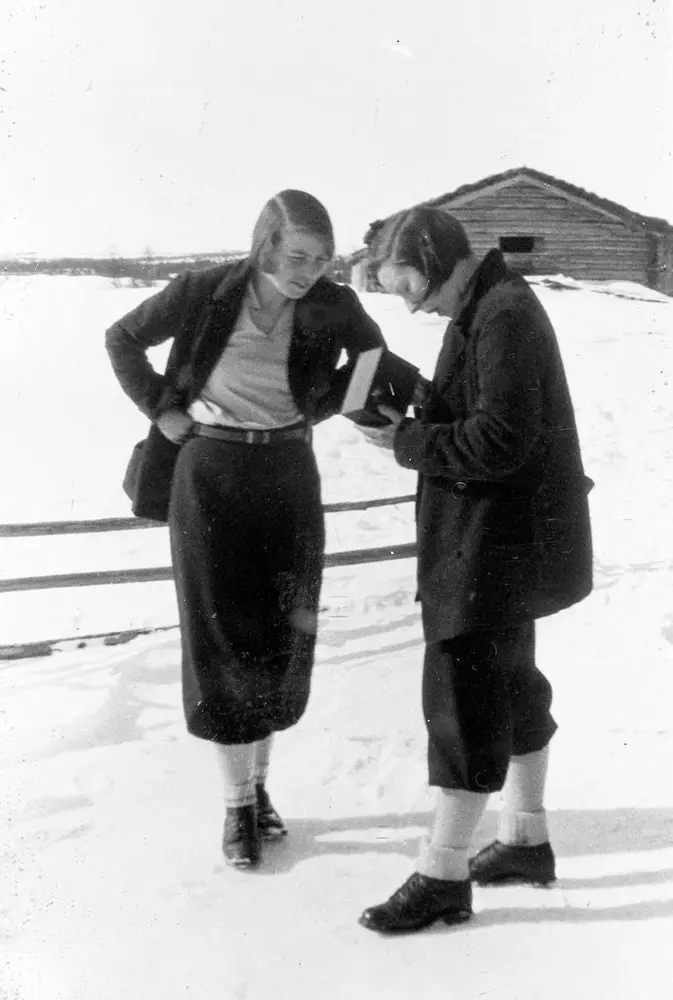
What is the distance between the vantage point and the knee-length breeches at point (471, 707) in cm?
224

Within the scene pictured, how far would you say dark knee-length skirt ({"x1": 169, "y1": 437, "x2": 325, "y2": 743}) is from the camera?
8.46ft

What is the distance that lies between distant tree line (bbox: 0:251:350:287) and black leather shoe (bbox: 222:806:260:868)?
5.66 ft

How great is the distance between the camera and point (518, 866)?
2.49m

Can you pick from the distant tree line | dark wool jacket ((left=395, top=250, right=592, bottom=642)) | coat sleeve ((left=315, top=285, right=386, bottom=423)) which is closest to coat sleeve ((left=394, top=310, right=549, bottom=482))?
dark wool jacket ((left=395, top=250, right=592, bottom=642))

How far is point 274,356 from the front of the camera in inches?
101

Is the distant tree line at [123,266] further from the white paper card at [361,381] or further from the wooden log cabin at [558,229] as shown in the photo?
the wooden log cabin at [558,229]

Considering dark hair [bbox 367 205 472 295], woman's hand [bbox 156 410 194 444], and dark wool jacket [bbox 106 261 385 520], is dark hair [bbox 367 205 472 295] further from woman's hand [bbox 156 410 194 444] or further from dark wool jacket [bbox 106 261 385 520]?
woman's hand [bbox 156 410 194 444]

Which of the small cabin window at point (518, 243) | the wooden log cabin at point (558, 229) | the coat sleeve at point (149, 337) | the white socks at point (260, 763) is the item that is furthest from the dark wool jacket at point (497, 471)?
the small cabin window at point (518, 243)

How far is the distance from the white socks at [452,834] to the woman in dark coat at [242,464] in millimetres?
617

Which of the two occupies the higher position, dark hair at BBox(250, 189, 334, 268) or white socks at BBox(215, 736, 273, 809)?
dark hair at BBox(250, 189, 334, 268)

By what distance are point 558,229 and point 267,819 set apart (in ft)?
38.6

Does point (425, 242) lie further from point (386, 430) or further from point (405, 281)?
point (386, 430)

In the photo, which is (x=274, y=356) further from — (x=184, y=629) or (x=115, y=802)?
(x=115, y=802)

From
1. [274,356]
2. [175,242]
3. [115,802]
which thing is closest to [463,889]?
[115,802]
